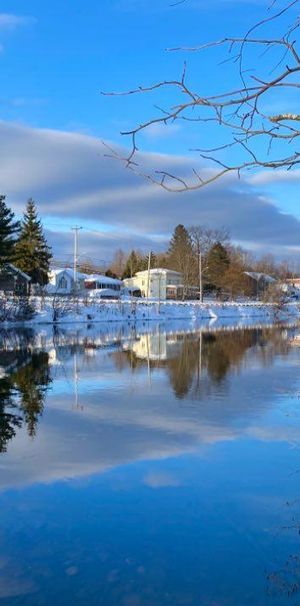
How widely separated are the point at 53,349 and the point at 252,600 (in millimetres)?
21608

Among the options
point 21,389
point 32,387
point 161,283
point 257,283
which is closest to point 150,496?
point 21,389

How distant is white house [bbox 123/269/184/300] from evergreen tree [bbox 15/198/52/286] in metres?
41.1

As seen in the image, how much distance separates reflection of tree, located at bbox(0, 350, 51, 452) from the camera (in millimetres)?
9844

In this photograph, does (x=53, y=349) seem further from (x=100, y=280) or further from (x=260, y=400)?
(x=100, y=280)

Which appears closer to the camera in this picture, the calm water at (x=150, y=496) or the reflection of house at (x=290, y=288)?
the calm water at (x=150, y=496)

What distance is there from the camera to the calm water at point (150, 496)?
4.55m

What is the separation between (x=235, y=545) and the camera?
5238 mm

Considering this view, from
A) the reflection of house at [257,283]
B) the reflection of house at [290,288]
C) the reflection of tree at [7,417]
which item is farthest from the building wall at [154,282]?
the reflection of tree at [7,417]

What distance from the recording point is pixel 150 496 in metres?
6.46

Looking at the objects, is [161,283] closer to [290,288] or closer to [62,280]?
[62,280]

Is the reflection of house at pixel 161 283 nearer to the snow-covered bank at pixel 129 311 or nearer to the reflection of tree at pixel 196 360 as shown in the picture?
the snow-covered bank at pixel 129 311

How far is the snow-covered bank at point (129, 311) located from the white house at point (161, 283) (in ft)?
81.7

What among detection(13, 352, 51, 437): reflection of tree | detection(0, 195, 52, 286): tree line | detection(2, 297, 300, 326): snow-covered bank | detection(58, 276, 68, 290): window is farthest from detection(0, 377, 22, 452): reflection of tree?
detection(58, 276, 68, 290): window

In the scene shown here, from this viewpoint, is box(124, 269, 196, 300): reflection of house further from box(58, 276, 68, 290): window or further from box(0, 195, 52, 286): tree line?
box(0, 195, 52, 286): tree line
